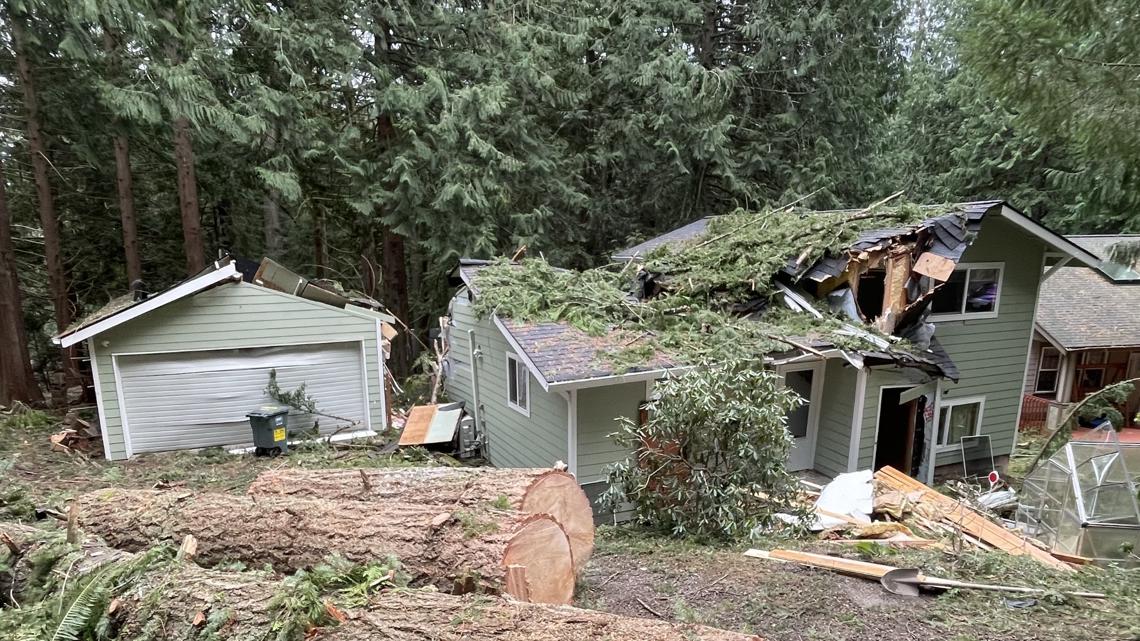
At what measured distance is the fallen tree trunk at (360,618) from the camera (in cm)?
253

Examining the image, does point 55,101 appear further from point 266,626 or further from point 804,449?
point 804,449

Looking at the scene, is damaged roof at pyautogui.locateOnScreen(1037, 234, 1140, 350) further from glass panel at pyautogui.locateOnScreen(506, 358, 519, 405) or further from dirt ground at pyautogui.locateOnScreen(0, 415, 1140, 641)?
glass panel at pyautogui.locateOnScreen(506, 358, 519, 405)

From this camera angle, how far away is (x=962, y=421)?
10727mm

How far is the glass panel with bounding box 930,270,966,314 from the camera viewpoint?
392 inches

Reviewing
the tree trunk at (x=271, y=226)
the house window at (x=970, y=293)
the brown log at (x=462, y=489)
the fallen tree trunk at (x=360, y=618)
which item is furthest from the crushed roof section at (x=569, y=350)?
the tree trunk at (x=271, y=226)

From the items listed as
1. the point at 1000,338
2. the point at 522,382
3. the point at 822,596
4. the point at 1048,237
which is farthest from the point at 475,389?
the point at 1048,237

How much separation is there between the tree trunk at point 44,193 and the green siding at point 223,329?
7.55 feet

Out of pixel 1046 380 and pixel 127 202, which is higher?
pixel 127 202

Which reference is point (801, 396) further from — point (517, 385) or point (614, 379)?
point (517, 385)

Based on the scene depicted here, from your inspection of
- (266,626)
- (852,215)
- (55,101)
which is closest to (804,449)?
(852,215)

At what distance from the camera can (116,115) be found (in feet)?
31.8

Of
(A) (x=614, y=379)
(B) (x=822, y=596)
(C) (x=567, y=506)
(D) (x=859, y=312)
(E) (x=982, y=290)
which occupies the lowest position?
(B) (x=822, y=596)

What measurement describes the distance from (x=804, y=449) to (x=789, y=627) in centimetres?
654

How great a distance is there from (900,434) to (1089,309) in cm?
1012
